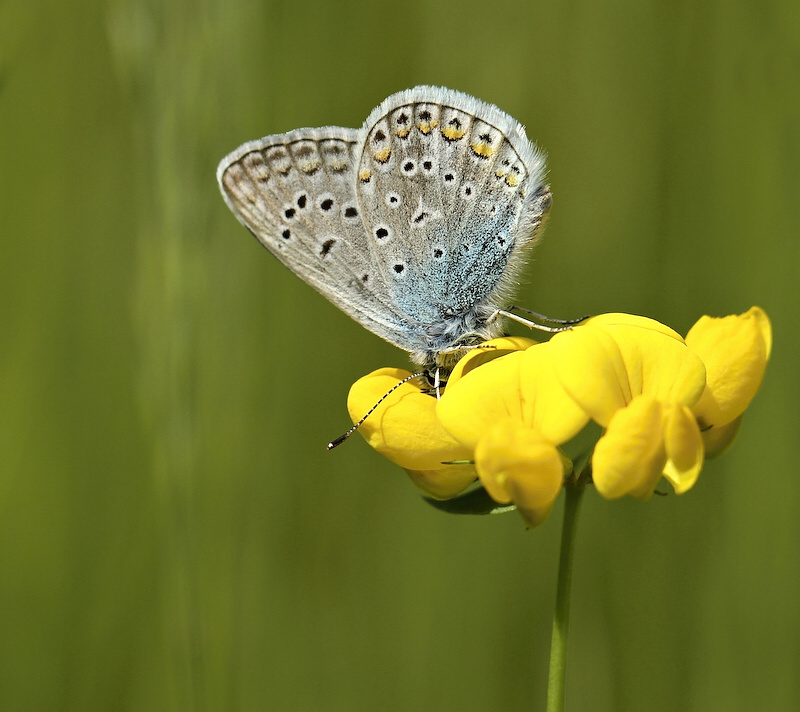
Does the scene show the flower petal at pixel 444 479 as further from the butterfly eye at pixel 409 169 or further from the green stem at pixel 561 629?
the butterfly eye at pixel 409 169

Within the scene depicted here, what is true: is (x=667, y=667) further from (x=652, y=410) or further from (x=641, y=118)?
(x=641, y=118)

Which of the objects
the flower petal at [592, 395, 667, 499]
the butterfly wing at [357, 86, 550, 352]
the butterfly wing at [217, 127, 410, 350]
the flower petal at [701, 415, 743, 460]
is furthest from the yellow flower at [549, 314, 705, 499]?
the butterfly wing at [217, 127, 410, 350]

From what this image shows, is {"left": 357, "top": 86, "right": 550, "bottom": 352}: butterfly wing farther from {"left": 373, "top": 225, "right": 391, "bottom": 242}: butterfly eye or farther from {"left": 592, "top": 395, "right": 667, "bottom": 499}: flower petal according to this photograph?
{"left": 592, "top": 395, "right": 667, "bottom": 499}: flower petal

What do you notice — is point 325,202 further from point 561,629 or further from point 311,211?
point 561,629

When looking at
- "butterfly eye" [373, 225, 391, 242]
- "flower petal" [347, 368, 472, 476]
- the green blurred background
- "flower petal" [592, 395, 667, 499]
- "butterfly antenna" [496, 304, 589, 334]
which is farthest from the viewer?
"butterfly eye" [373, 225, 391, 242]

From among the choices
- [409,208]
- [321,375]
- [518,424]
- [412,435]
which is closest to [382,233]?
[409,208]

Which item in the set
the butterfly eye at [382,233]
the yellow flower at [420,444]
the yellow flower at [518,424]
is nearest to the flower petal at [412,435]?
the yellow flower at [420,444]
